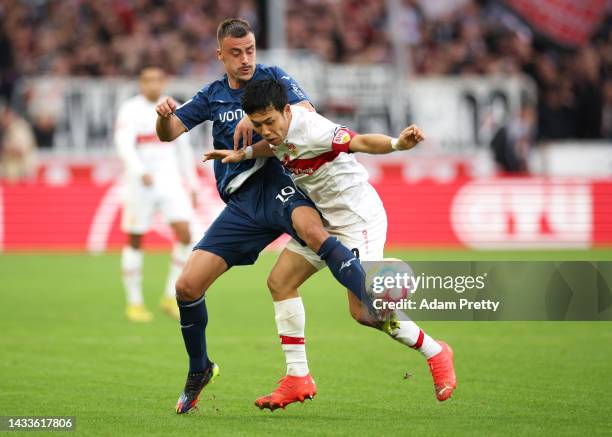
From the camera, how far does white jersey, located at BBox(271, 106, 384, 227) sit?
22.0 feet

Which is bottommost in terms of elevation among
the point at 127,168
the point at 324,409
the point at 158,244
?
the point at 158,244

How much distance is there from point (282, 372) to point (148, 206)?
14.6ft

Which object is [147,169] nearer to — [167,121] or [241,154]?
[167,121]

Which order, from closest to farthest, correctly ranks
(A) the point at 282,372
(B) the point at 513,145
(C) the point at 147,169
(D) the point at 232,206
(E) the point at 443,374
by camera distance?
(E) the point at 443,374, (D) the point at 232,206, (A) the point at 282,372, (C) the point at 147,169, (B) the point at 513,145

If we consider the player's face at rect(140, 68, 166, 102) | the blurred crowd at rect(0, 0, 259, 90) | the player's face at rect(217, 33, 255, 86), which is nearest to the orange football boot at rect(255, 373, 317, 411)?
the player's face at rect(217, 33, 255, 86)

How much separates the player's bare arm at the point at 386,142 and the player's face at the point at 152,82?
19.7 ft

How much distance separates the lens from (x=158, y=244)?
19172mm

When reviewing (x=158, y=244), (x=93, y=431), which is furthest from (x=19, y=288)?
(x=93, y=431)

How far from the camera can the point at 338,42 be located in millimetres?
23734

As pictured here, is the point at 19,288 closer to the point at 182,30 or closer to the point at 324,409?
the point at 324,409

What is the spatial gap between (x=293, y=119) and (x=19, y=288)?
8.46 metres
